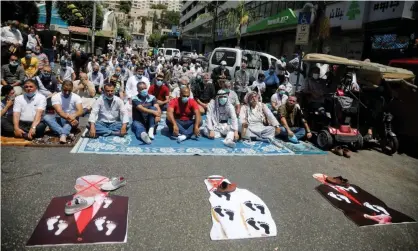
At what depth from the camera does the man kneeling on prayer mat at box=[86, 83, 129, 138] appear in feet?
21.3

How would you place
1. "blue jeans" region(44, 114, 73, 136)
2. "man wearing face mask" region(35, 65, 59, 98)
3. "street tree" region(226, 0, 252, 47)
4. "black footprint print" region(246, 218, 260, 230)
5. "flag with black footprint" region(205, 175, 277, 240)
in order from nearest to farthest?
"flag with black footprint" region(205, 175, 277, 240)
"black footprint print" region(246, 218, 260, 230)
"blue jeans" region(44, 114, 73, 136)
"man wearing face mask" region(35, 65, 59, 98)
"street tree" region(226, 0, 252, 47)

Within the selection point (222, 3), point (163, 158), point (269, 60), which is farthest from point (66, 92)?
point (222, 3)

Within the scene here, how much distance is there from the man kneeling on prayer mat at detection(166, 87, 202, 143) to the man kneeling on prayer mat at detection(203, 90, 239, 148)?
318 mm

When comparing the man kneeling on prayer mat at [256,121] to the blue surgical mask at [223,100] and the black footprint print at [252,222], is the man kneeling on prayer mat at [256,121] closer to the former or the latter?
the blue surgical mask at [223,100]

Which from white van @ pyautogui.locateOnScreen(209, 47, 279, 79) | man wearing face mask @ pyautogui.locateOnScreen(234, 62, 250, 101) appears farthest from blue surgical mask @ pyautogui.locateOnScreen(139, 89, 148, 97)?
white van @ pyautogui.locateOnScreen(209, 47, 279, 79)

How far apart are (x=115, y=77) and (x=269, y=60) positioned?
245 inches

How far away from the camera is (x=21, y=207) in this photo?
362cm

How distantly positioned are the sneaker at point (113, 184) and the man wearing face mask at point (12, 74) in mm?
5781

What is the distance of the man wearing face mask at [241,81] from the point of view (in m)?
11.3

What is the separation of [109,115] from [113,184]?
2746 millimetres

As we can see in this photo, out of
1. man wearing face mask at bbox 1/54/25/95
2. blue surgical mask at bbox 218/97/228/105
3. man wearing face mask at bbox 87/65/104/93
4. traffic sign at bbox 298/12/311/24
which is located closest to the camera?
blue surgical mask at bbox 218/97/228/105

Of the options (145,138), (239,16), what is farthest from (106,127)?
(239,16)

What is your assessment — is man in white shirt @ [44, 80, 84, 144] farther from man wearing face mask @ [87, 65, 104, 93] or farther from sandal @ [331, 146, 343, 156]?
sandal @ [331, 146, 343, 156]

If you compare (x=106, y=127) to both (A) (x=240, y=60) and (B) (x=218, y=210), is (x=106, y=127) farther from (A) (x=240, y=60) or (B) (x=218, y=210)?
(A) (x=240, y=60)
